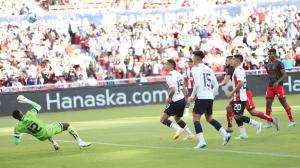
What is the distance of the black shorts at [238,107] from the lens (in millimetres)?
19000

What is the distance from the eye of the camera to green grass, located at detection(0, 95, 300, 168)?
1494 centimetres

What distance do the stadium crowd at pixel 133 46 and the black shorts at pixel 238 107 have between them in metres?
17.9

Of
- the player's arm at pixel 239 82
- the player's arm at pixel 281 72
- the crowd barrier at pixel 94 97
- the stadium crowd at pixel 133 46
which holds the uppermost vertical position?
the player's arm at pixel 239 82

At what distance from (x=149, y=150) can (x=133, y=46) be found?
921 inches

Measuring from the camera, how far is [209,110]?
690 inches

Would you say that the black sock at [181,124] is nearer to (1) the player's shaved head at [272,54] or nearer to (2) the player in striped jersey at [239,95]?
(2) the player in striped jersey at [239,95]

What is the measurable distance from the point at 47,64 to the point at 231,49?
9.68m

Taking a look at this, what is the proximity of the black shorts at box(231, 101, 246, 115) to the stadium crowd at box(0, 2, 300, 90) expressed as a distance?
1794 cm

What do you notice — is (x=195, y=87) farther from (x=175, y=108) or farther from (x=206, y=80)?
(x=175, y=108)

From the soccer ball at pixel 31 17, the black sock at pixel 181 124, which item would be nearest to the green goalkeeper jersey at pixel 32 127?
the black sock at pixel 181 124

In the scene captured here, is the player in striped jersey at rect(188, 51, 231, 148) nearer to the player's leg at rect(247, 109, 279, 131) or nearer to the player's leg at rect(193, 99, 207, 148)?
the player's leg at rect(193, 99, 207, 148)

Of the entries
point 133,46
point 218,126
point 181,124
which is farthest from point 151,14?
point 218,126

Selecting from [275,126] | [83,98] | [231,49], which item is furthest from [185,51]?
[275,126]

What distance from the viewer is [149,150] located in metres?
17.4
